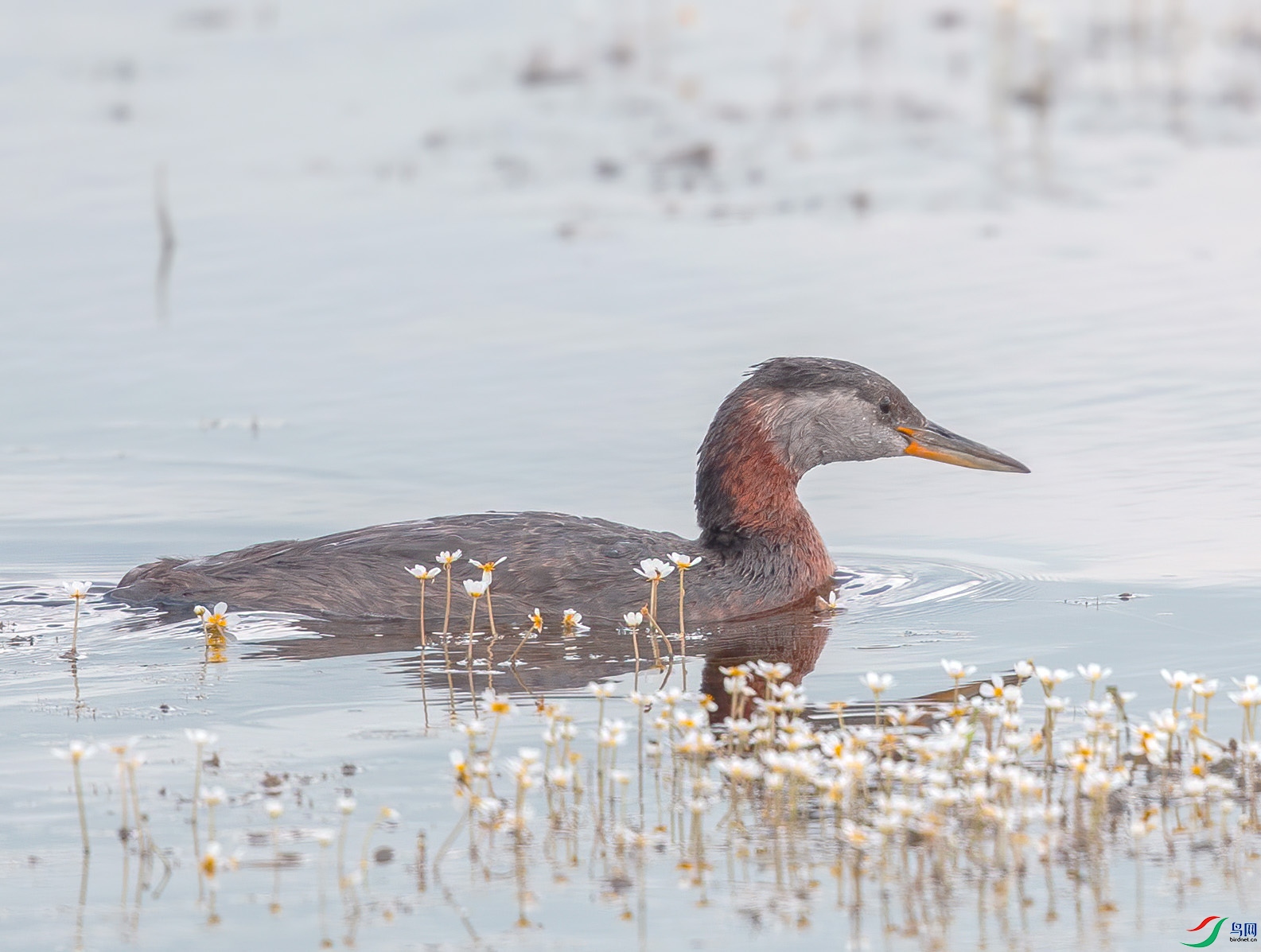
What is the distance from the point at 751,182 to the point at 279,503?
7.90 metres

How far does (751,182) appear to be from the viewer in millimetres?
17781

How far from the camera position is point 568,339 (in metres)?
13.6

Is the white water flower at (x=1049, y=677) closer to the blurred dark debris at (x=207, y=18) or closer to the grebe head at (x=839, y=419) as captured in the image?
the grebe head at (x=839, y=419)

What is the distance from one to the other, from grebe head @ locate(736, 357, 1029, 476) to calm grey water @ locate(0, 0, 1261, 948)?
1.57ft

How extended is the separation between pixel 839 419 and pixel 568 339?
374 centimetres

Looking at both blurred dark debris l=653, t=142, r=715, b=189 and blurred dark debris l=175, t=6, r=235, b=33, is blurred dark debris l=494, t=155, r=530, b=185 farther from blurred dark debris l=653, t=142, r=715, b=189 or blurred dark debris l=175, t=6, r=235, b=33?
blurred dark debris l=175, t=6, r=235, b=33

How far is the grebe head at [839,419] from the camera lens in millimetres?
10133

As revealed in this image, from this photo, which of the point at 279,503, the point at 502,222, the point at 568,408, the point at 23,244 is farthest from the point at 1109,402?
the point at 23,244

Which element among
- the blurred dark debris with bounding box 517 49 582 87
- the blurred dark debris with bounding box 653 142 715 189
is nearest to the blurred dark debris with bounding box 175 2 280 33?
the blurred dark debris with bounding box 517 49 582 87

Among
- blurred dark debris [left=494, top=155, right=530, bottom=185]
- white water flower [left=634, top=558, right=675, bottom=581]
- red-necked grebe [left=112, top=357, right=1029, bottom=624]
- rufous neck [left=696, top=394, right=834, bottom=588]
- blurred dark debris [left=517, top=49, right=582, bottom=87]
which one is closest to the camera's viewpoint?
white water flower [left=634, top=558, right=675, bottom=581]

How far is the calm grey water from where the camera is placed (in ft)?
23.3

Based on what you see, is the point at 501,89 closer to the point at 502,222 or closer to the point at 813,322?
the point at 502,222

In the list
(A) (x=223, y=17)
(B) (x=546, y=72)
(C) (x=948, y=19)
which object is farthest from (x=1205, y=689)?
(A) (x=223, y=17)

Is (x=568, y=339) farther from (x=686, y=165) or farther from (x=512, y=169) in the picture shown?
(x=686, y=165)
